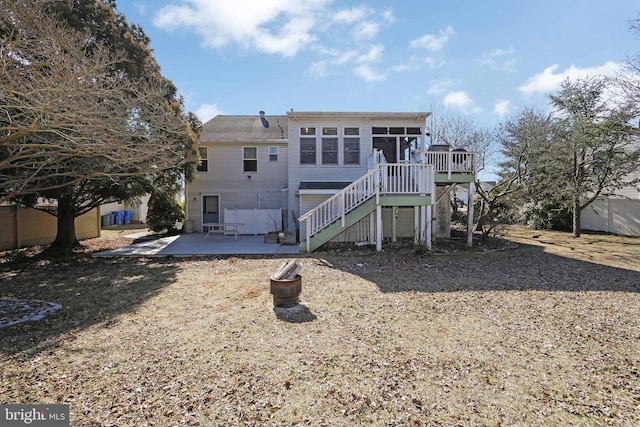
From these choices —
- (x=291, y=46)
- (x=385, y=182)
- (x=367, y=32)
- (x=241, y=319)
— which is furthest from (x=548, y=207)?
(x=241, y=319)

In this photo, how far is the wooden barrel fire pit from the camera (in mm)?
5035

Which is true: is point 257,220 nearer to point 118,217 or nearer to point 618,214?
point 118,217

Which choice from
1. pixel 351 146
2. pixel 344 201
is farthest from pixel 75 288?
pixel 351 146

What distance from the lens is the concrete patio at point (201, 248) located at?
10281mm

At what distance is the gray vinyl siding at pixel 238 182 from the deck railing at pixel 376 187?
251 inches

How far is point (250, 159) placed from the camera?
634 inches

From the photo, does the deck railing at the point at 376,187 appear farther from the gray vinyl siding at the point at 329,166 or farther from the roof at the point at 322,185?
the gray vinyl siding at the point at 329,166

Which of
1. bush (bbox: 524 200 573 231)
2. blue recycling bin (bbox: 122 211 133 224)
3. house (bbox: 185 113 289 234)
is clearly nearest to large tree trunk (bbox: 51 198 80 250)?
house (bbox: 185 113 289 234)

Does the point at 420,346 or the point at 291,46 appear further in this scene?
the point at 291,46

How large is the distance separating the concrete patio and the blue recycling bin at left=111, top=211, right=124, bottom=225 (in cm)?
1174

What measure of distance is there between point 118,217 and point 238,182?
12728 millimetres

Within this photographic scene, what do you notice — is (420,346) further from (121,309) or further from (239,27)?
(239,27)

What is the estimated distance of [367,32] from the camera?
397 inches

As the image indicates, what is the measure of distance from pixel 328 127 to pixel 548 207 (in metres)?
13.4
